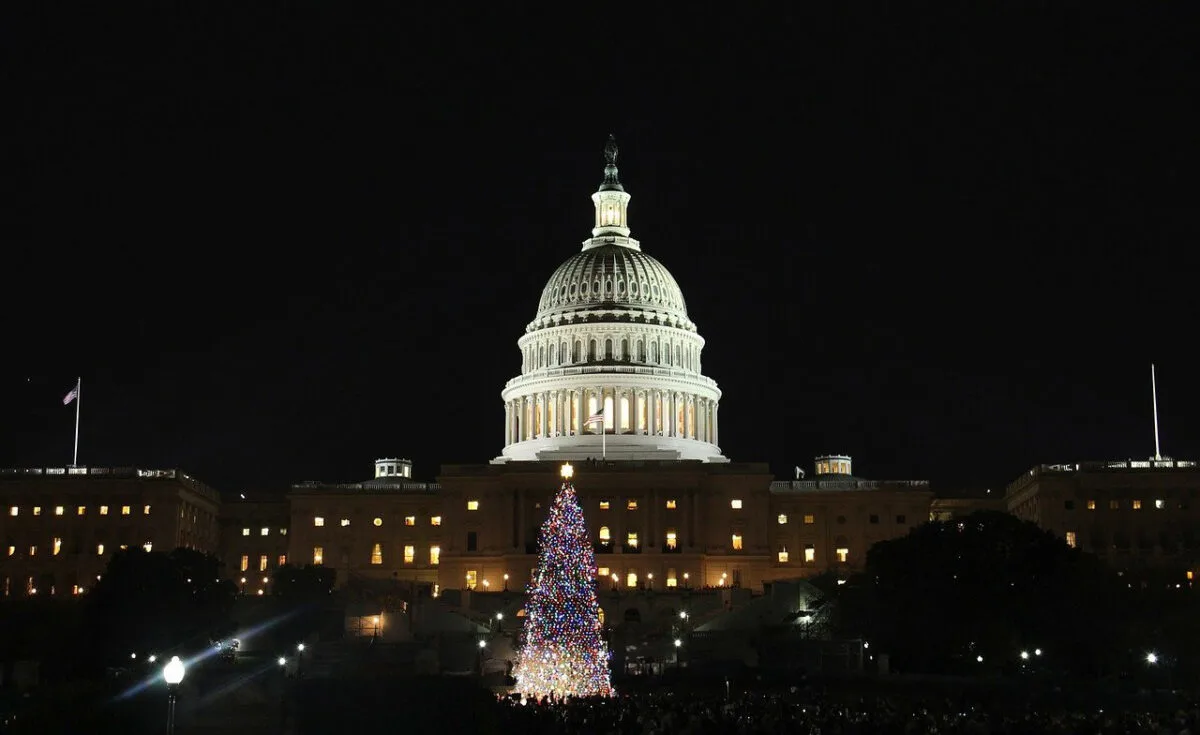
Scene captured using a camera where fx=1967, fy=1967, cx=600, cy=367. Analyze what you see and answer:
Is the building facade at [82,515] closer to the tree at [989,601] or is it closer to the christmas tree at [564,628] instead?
the tree at [989,601]

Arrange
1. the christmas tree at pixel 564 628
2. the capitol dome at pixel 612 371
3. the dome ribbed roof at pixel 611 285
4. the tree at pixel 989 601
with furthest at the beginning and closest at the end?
1. the dome ribbed roof at pixel 611 285
2. the capitol dome at pixel 612 371
3. the tree at pixel 989 601
4. the christmas tree at pixel 564 628

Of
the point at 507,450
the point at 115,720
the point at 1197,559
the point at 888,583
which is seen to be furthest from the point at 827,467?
the point at 115,720

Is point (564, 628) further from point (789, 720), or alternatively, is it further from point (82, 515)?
point (82, 515)

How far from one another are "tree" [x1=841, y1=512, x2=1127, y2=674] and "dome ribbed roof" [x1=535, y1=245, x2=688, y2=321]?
203ft

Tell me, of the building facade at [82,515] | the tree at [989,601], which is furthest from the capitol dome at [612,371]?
the tree at [989,601]

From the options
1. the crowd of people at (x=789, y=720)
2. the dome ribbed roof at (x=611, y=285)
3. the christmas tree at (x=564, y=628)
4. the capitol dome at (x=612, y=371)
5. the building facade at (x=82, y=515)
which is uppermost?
the dome ribbed roof at (x=611, y=285)

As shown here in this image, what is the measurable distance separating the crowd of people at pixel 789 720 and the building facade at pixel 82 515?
289 ft

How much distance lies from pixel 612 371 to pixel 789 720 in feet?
339

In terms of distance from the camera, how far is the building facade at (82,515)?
14438 centimetres

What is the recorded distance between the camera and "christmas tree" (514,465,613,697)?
75500mm

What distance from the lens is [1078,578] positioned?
9506 centimetres

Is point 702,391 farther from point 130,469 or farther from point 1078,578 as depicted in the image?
point 1078,578

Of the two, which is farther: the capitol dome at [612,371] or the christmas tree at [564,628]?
the capitol dome at [612,371]

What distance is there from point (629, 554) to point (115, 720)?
8182 centimetres
